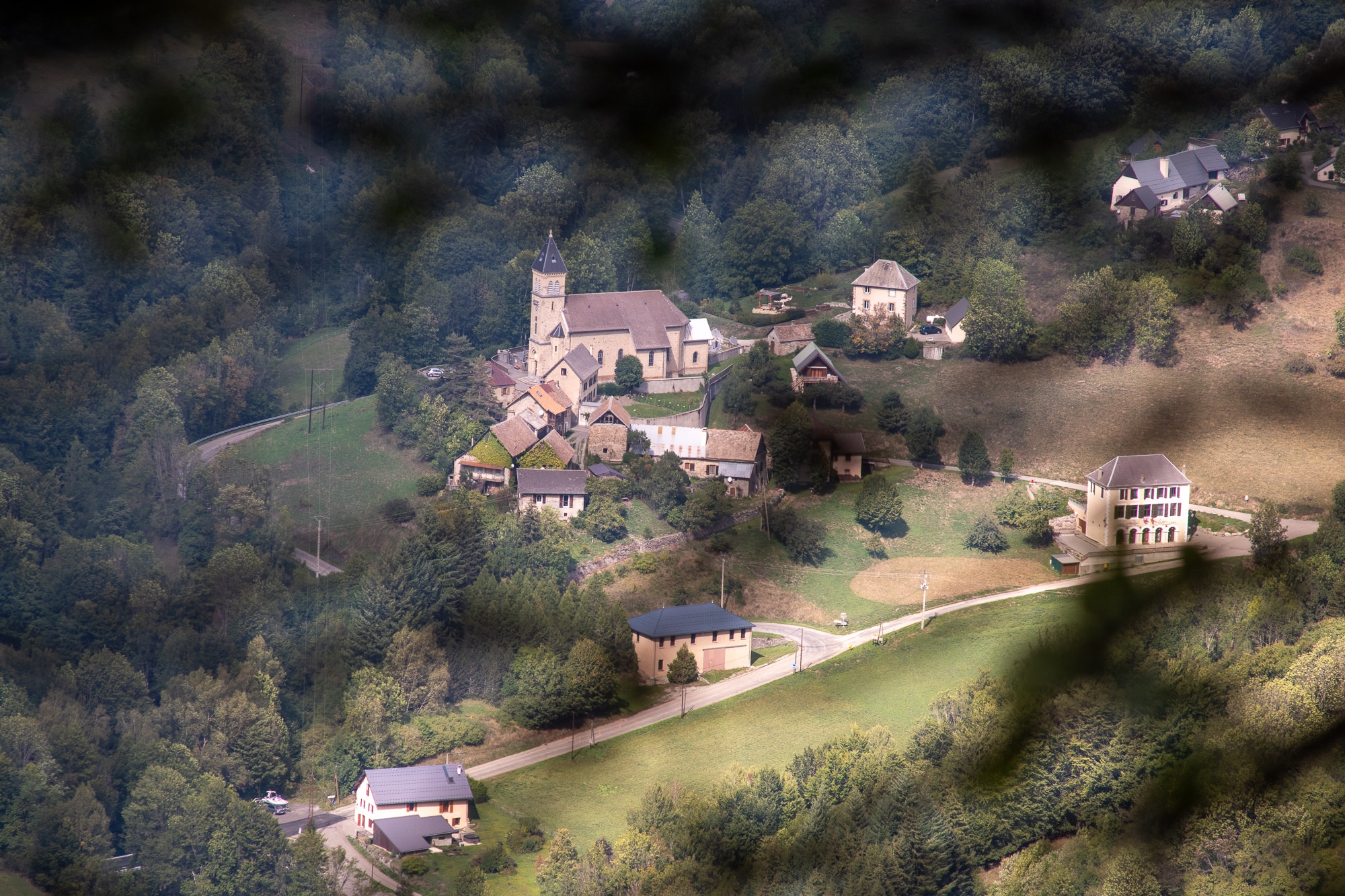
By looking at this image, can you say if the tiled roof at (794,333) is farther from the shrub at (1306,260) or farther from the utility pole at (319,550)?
the utility pole at (319,550)

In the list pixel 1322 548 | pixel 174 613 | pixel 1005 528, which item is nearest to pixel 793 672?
pixel 1005 528

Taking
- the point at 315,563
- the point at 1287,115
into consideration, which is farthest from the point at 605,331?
the point at 1287,115

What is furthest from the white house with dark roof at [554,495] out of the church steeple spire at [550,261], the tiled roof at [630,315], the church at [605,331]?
the church steeple spire at [550,261]

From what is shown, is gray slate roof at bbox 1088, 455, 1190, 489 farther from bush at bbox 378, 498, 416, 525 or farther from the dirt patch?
bush at bbox 378, 498, 416, 525

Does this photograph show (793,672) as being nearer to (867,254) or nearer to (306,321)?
(867,254)

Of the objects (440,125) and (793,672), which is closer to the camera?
(793,672)

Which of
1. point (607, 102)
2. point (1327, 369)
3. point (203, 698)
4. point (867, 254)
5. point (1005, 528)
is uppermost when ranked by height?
point (607, 102)
